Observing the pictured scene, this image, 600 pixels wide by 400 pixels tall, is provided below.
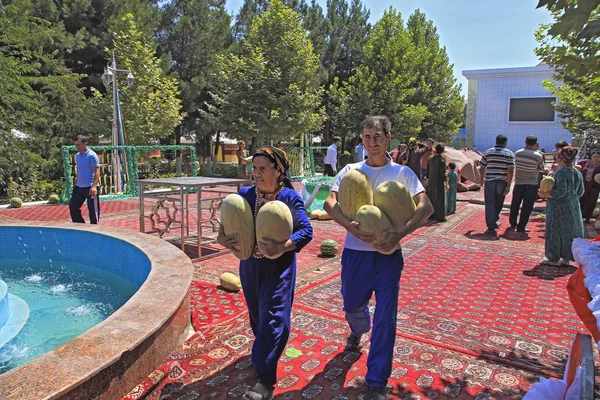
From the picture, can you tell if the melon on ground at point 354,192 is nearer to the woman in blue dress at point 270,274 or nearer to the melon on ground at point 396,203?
the melon on ground at point 396,203

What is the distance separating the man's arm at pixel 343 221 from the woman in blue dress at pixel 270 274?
0.22 m

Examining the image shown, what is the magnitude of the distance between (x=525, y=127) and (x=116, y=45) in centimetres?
3125

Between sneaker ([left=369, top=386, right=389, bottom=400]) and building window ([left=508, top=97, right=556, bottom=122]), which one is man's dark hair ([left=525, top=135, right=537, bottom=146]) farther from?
building window ([left=508, top=97, right=556, bottom=122])

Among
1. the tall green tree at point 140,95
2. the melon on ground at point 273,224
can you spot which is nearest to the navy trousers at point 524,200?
the melon on ground at point 273,224

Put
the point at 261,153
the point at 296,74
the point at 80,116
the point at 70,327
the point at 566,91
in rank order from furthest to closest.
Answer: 1. the point at 296,74
2. the point at 80,116
3. the point at 566,91
4. the point at 70,327
5. the point at 261,153

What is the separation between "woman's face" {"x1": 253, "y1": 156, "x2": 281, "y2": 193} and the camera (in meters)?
2.97

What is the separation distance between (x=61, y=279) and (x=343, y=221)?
16.9 feet

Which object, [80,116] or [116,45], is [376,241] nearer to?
[80,116]

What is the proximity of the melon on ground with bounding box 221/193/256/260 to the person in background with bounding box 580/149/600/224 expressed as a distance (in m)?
9.87

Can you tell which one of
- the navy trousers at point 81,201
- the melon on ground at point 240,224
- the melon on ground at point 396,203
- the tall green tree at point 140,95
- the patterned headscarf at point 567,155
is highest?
the tall green tree at point 140,95

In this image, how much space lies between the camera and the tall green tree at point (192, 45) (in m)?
25.0

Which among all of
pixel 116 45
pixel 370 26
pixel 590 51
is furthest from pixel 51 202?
pixel 370 26

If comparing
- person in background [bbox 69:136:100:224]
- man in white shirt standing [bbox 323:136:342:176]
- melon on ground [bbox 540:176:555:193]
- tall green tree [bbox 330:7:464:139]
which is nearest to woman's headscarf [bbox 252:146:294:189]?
melon on ground [bbox 540:176:555:193]

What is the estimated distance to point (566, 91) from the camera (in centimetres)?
1280
